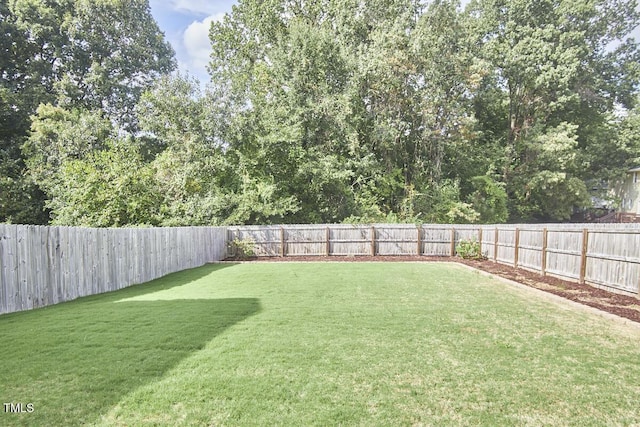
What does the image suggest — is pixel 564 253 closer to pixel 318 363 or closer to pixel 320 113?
pixel 318 363

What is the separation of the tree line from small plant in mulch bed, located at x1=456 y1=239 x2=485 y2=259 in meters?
4.68

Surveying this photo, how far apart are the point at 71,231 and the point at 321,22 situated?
2022 centimetres

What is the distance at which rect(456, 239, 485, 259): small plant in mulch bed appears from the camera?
13.2 metres

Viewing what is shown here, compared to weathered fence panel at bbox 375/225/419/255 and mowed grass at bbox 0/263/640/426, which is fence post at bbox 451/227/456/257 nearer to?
weathered fence panel at bbox 375/225/419/255

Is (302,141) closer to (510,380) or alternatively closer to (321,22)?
(321,22)

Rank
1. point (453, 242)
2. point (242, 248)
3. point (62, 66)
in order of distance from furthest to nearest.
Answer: point (62, 66) → point (242, 248) → point (453, 242)

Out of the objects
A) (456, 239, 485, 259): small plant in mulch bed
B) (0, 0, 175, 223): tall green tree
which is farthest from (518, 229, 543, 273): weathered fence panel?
(0, 0, 175, 223): tall green tree

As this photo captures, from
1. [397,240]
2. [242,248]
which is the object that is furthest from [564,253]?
[242,248]

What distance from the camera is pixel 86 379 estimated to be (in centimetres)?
308

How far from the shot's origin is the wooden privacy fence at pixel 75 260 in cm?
539

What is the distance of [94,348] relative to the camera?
3.85 metres

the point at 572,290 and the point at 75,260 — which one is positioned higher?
the point at 75,260

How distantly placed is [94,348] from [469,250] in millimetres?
12286

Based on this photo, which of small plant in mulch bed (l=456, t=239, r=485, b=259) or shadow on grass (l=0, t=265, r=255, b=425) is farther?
small plant in mulch bed (l=456, t=239, r=485, b=259)
